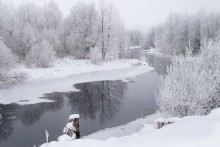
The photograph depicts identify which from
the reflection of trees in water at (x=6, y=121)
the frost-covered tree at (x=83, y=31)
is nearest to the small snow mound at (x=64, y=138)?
the reflection of trees in water at (x=6, y=121)

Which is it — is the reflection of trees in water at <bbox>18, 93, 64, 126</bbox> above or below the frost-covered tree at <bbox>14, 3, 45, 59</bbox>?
below

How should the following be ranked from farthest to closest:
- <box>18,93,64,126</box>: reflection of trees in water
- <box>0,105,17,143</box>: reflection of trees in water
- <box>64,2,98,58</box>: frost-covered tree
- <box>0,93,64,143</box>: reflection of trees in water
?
<box>64,2,98,58</box>: frost-covered tree
<box>18,93,64,126</box>: reflection of trees in water
<box>0,93,64,143</box>: reflection of trees in water
<box>0,105,17,143</box>: reflection of trees in water

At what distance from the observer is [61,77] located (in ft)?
117

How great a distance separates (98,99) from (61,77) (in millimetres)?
11542

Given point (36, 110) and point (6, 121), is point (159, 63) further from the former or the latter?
point (6, 121)

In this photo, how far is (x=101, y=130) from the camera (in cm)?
1708

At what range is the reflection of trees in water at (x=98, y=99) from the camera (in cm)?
2100

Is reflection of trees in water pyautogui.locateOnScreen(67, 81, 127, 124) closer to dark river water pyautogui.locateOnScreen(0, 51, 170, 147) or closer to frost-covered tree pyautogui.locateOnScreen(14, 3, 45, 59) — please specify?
dark river water pyautogui.locateOnScreen(0, 51, 170, 147)

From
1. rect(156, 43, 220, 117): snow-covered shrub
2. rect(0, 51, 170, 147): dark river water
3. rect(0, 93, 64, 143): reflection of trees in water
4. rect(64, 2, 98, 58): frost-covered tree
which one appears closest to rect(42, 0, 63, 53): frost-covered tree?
rect(64, 2, 98, 58): frost-covered tree

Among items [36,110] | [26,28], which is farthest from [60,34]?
[36,110]

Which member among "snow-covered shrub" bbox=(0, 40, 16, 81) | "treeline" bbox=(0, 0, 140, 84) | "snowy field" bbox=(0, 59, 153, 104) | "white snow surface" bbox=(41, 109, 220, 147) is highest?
"treeline" bbox=(0, 0, 140, 84)

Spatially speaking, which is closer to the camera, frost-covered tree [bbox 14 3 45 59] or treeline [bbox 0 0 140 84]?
treeline [bbox 0 0 140 84]

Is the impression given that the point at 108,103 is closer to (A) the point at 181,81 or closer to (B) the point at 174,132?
(A) the point at 181,81

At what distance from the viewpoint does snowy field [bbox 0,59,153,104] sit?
25.8 meters
